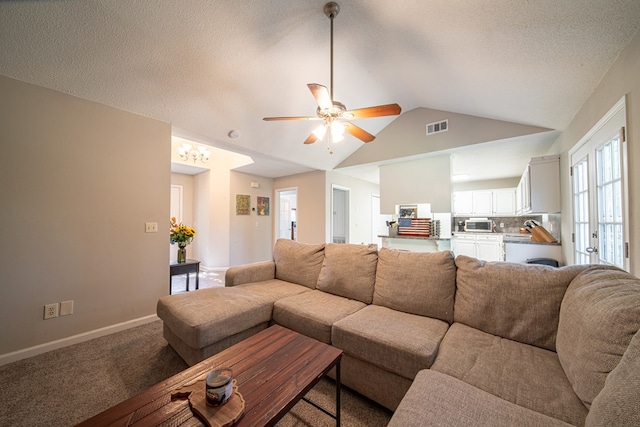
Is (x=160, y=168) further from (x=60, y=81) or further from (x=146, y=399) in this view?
(x=146, y=399)

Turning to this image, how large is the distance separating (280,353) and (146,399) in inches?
23.5

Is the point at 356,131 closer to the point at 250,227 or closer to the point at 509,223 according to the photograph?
the point at 250,227

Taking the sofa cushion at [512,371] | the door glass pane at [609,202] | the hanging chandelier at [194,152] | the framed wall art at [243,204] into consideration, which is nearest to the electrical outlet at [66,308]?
the hanging chandelier at [194,152]

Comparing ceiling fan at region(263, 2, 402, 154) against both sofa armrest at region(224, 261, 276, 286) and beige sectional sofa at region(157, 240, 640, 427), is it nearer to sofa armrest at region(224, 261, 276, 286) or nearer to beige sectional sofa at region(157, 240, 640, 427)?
beige sectional sofa at region(157, 240, 640, 427)

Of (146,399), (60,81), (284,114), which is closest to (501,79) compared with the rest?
(284,114)

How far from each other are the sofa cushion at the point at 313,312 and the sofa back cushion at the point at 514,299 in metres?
0.82

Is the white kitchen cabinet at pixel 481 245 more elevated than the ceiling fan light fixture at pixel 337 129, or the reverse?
the ceiling fan light fixture at pixel 337 129

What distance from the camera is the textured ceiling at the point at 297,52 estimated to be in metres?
1.64

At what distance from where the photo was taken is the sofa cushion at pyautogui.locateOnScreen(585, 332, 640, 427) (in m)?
0.58

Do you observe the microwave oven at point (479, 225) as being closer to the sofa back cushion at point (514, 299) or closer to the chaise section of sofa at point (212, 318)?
the sofa back cushion at point (514, 299)

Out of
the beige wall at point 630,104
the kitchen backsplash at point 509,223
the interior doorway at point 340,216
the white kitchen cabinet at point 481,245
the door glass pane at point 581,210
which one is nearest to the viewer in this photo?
the beige wall at point 630,104

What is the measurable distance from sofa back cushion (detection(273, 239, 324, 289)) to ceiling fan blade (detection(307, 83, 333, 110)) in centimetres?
147

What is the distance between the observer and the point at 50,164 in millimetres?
2129

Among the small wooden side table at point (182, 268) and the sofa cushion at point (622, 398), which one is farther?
the small wooden side table at point (182, 268)
